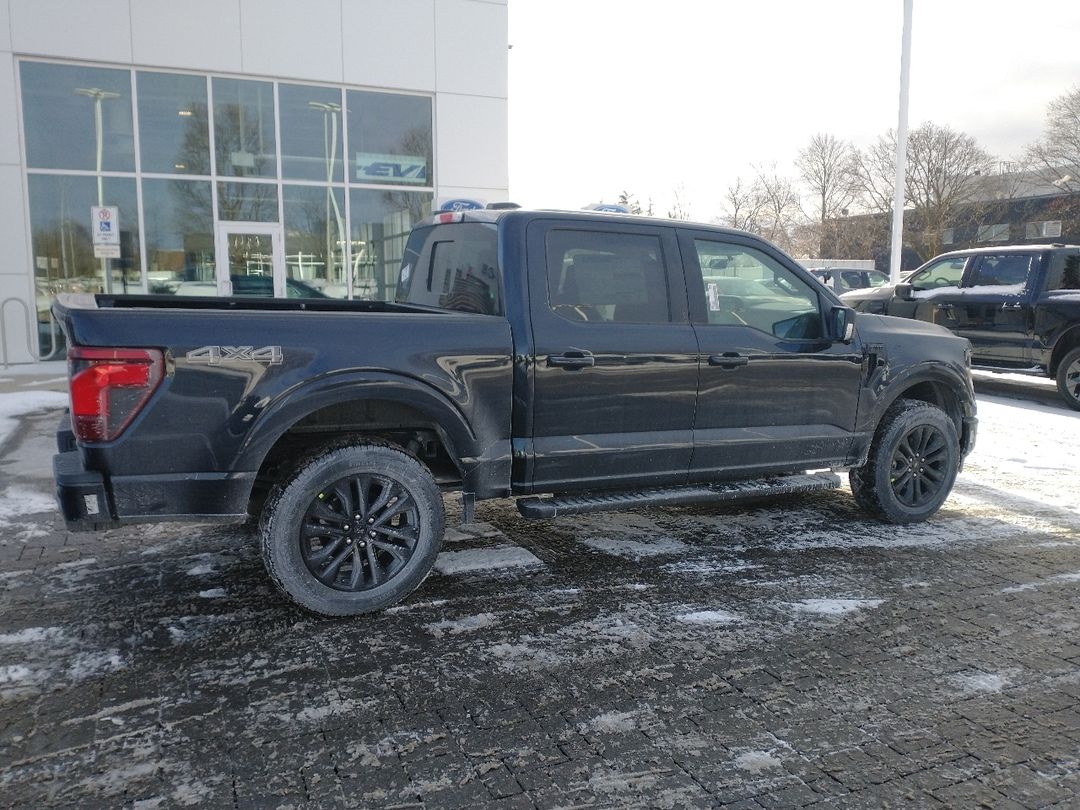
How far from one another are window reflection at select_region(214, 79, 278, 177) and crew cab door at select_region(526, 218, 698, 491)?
12.3 m

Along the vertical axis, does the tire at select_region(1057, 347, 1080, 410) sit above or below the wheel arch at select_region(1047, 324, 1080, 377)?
below

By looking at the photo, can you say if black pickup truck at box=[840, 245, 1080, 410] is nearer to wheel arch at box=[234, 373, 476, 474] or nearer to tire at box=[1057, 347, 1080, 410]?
tire at box=[1057, 347, 1080, 410]

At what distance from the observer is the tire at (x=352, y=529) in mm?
3938

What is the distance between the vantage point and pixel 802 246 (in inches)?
2537

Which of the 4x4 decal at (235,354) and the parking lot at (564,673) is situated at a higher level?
the 4x4 decal at (235,354)

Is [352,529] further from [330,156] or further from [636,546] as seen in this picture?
[330,156]

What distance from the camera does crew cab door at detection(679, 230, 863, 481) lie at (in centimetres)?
495

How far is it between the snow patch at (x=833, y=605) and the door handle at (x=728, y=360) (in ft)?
4.46

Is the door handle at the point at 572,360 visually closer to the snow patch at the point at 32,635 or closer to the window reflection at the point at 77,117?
the snow patch at the point at 32,635

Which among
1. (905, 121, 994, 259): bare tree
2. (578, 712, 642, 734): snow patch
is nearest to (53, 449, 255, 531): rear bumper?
(578, 712, 642, 734): snow patch

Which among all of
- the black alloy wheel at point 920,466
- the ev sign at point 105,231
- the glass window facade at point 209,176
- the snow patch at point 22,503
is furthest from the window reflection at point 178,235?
the black alloy wheel at point 920,466

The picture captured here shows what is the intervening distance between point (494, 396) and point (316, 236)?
496 inches

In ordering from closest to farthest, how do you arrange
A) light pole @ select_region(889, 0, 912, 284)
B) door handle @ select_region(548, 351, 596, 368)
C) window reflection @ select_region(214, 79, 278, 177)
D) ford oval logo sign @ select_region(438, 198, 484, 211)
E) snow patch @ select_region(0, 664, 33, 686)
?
snow patch @ select_region(0, 664, 33, 686), door handle @ select_region(548, 351, 596, 368), ford oval logo sign @ select_region(438, 198, 484, 211), window reflection @ select_region(214, 79, 278, 177), light pole @ select_region(889, 0, 912, 284)

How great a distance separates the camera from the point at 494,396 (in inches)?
170
